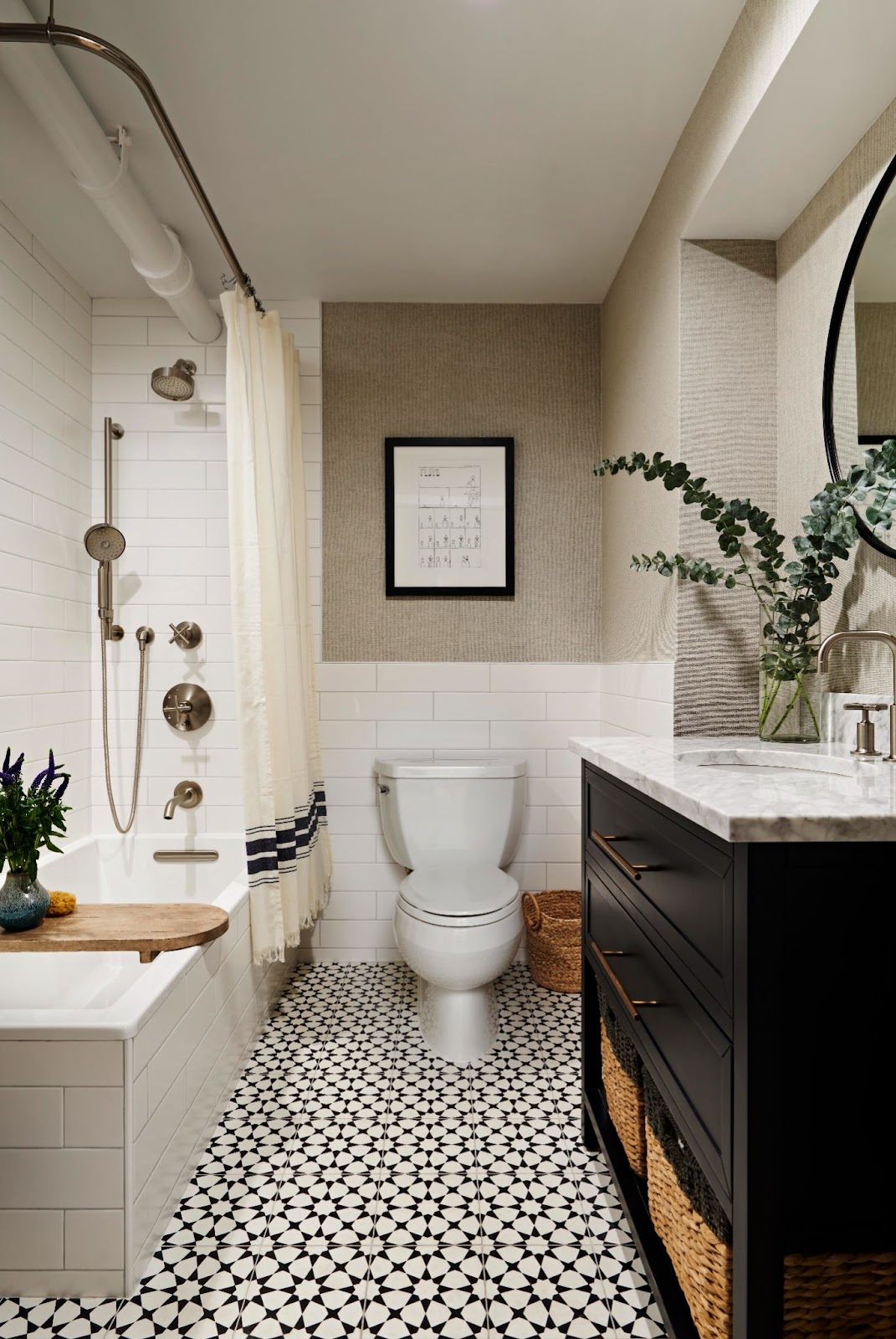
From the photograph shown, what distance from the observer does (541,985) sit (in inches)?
103

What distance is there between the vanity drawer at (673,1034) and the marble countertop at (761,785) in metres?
0.25

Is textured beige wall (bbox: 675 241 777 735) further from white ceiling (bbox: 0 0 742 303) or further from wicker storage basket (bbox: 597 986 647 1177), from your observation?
wicker storage basket (bbox: 597 986 647 1177)

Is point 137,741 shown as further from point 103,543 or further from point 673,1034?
point 673,1034

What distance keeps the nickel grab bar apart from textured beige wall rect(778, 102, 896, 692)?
202cm

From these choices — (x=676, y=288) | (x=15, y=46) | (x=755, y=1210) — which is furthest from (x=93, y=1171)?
(x=676, y=288)


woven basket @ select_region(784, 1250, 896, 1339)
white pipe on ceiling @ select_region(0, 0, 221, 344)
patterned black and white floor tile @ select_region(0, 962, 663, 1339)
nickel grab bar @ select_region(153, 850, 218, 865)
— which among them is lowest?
patterned black and white floor tile @ select_region(0, 962, 663, 1339)

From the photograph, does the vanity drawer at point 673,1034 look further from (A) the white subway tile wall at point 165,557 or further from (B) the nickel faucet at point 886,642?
(A) the white subway tile wall at point 165,557

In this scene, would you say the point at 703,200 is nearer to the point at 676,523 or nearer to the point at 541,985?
the point at 676,523

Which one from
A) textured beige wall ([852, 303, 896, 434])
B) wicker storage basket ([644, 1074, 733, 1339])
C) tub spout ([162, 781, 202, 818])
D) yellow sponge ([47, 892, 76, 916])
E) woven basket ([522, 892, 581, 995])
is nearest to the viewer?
wicker storage basket ([644, 1074, 733, 1339])

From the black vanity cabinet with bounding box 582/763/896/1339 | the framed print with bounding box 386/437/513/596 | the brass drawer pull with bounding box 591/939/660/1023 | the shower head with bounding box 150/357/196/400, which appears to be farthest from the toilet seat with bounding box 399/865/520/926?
the shower head with bounding box 150/357/196/400

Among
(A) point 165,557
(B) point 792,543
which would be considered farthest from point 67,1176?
(A) point 165,557

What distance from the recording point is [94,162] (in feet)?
5.57

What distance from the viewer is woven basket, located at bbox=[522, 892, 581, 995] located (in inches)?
98.8

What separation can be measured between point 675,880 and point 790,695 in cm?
87
